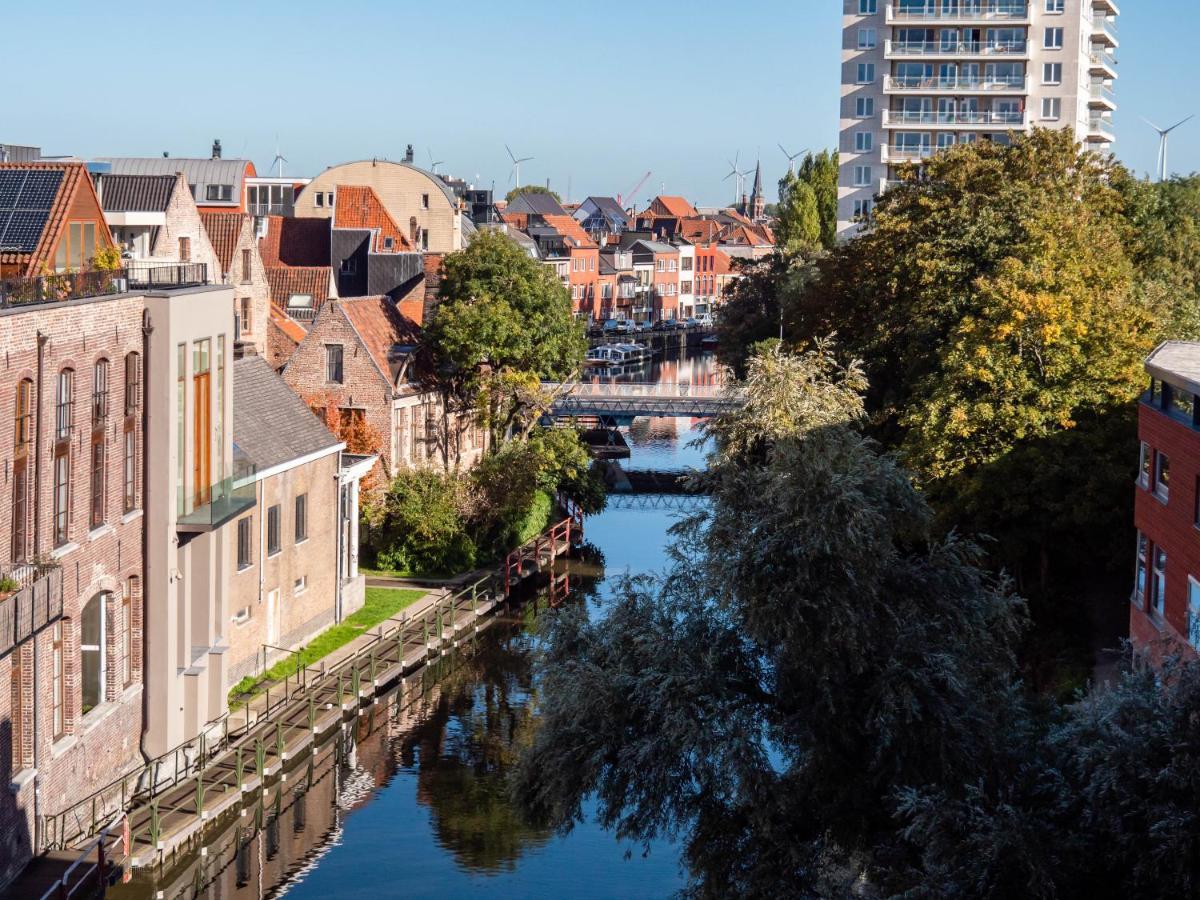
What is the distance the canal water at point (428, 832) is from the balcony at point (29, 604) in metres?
4.86

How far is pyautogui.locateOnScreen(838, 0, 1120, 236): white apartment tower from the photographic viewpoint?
284 feet

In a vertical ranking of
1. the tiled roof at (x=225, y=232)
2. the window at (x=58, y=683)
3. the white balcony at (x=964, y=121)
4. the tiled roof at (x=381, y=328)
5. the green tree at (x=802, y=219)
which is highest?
the white balcony at (x=964, y=121)

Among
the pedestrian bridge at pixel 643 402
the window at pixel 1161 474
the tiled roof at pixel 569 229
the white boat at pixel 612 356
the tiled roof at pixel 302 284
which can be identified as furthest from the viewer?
the tiled roof at pixel 569 229

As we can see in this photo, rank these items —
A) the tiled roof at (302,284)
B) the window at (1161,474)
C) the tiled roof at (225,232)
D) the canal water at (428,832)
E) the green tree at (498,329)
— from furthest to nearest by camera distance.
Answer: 1. the tiled roof at (302,284)
2. the tiled roof at (225,232)
3. the green tree at (498,329)
4. the window at (1161,474)
5. the canal water at (428,832)

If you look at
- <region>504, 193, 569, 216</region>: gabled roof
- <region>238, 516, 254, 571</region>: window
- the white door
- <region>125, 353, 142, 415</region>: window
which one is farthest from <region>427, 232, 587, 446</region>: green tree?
<region>504, 193, 569, 216</region>: gabled roof

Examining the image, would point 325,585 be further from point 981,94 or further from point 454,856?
point 981,94

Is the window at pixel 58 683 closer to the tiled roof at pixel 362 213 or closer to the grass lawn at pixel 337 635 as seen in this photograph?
the grass lawn at pixel 337 635

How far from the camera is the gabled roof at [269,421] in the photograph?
123ft

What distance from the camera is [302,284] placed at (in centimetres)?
6619

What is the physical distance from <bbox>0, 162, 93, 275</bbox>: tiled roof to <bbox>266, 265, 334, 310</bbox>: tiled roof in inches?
1381

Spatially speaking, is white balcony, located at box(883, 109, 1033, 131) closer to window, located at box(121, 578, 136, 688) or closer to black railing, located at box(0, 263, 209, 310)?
black railing, located at box(0, 263, 209, 310)

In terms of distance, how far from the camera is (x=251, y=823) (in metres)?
29.2

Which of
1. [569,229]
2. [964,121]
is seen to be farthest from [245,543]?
[569,229]

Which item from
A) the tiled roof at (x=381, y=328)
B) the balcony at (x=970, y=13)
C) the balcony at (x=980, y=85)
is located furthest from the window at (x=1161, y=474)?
the balcony at (x=970, y=13)
